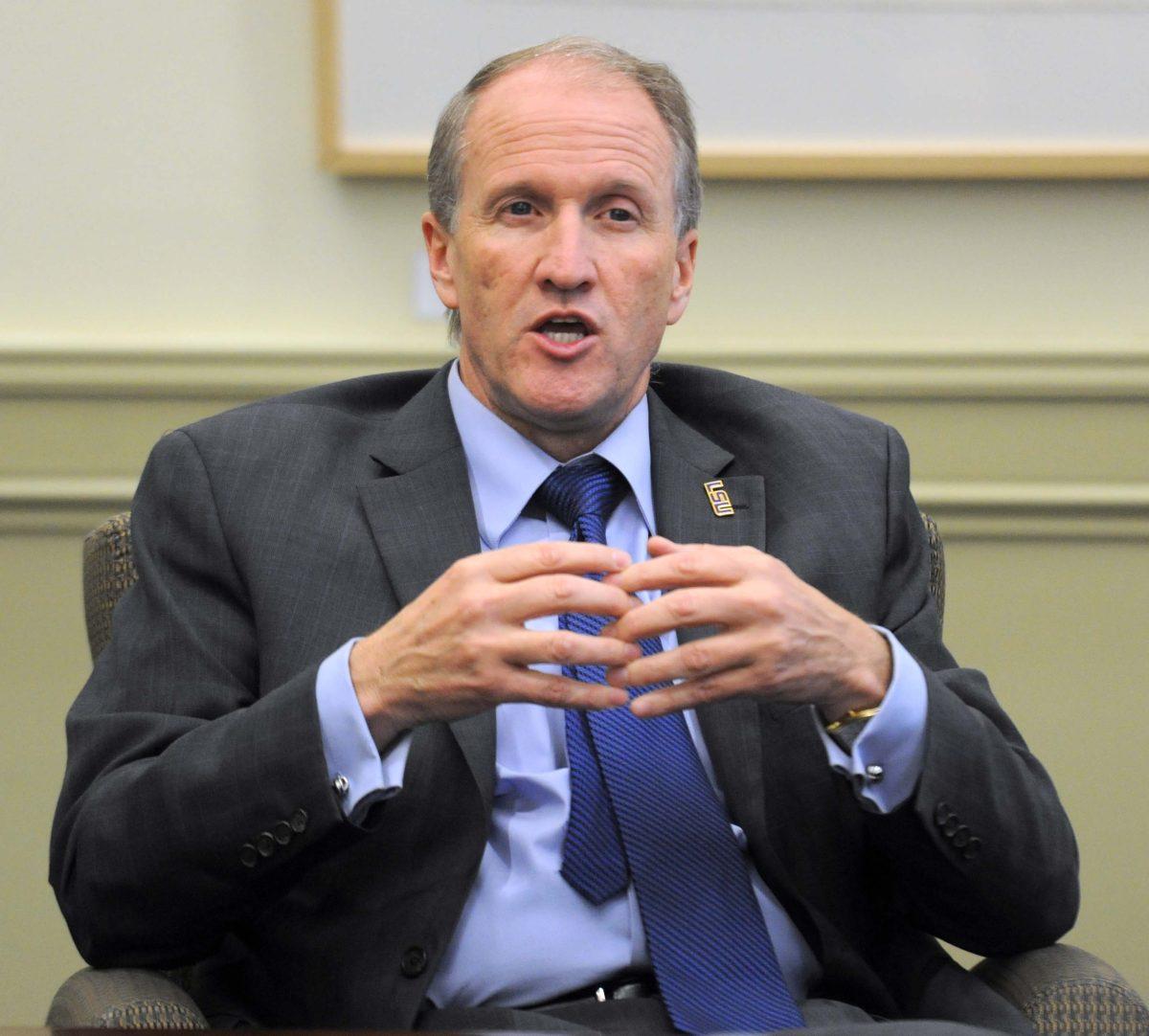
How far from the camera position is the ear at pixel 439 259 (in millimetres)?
2162

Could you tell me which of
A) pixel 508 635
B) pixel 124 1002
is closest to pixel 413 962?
pixel 124 1002

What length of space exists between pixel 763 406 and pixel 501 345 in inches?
15.8

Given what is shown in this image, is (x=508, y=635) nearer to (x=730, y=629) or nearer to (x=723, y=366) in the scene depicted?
(x=730, y=629)

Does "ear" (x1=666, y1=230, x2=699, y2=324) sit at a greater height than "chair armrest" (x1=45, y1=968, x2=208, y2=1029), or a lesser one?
greater

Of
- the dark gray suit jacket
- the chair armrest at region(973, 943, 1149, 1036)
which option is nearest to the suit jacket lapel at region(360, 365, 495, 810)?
the dark gray suit jacket

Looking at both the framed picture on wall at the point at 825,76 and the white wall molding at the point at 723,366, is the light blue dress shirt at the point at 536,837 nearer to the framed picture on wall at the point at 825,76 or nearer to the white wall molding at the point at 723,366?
the white wall molding at the point at 723,366

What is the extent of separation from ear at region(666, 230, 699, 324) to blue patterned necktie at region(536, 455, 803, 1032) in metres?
0.50

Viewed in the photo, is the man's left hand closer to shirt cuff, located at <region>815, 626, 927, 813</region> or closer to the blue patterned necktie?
shirt cuff, located at <region>815, 626, 927, 813</region>

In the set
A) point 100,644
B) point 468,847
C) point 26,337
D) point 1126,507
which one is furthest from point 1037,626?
point 26,337

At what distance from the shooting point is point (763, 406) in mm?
2184

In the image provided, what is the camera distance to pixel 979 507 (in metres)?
2.85

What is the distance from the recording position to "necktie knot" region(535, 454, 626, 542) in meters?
2.01

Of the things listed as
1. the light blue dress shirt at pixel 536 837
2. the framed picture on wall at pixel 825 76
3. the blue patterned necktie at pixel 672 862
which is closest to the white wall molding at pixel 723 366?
the framed picture on wall at pixel 825 76

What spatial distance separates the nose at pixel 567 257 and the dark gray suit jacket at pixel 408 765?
0.25 m
